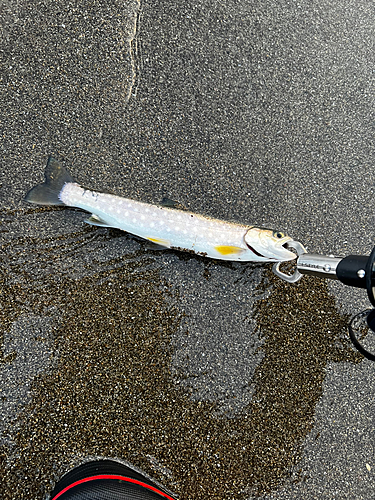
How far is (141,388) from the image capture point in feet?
7.86

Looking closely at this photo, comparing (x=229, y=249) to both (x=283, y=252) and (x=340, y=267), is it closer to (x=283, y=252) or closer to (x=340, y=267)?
(x=283, y=252)

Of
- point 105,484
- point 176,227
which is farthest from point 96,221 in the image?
point 105,484

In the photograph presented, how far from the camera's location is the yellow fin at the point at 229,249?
2.36 m

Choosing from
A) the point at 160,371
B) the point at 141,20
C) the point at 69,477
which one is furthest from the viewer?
the point at 141,20

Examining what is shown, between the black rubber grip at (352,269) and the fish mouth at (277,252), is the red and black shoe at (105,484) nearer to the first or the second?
the fish mouth at (277,252)

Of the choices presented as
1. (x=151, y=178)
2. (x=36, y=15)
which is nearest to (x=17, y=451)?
(x=151, y=178)

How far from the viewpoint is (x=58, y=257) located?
2.48 m

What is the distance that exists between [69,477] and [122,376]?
77 cm

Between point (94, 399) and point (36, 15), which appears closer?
point (94, 399)

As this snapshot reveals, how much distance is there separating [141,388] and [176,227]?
123cm

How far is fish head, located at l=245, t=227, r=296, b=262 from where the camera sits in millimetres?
2312

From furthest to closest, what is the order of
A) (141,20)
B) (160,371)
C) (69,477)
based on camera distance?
(141,20) < (160,371) < (69,477)

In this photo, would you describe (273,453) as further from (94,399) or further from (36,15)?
(36,15)

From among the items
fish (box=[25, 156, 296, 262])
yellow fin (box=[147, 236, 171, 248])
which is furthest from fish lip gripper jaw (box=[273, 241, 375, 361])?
yellow fin (box=[147, 236, 171, 248])
